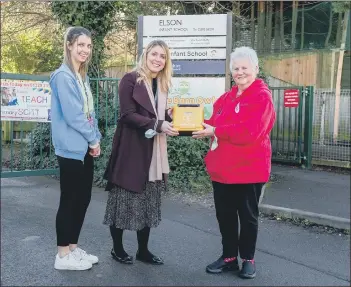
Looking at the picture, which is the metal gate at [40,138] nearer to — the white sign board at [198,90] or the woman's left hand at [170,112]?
the white sign board at [198,90]

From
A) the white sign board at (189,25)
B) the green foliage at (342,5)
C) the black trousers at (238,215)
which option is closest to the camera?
the black trousers at (238,215)

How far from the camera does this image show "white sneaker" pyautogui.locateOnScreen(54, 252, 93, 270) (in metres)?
3.42

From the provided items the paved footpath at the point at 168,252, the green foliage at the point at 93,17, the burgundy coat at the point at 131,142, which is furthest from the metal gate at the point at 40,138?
the burgundy coat at the point at 131,142

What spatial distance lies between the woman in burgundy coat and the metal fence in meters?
5.81

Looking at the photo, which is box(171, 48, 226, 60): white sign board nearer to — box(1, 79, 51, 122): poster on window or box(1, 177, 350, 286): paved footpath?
box(1, 79, 51, 122): poster on window

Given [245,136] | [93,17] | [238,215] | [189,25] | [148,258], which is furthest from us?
[93,17]

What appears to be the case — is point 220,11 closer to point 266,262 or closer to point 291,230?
point 291,230

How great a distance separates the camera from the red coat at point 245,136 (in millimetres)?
3189

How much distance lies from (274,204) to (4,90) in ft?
13.1

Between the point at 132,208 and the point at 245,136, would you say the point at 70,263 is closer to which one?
the point at 132,208

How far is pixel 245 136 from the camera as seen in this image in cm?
318

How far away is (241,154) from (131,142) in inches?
34.6

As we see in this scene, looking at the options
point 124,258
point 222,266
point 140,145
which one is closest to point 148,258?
point 124,258

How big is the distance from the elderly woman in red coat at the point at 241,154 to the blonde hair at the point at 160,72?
48 cm
